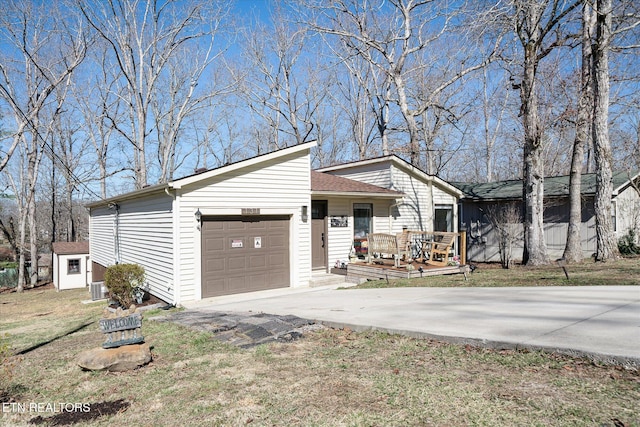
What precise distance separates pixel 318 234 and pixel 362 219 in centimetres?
171

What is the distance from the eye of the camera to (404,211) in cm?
1425

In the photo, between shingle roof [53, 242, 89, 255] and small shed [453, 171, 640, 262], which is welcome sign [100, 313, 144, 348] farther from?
shingle roof [53, 242, 89, 255]

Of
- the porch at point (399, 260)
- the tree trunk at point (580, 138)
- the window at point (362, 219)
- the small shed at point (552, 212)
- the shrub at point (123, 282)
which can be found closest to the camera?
the shrub at point (123, 282)

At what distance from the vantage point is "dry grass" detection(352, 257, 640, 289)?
8617 millimetres

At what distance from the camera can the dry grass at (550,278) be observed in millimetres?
8617

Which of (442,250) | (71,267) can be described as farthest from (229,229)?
(71,267)

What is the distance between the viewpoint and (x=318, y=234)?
1239cm

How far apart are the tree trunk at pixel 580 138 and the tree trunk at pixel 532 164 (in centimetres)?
120

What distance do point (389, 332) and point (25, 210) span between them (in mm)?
25579

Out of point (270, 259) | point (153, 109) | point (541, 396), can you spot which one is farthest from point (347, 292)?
point (153, 109)

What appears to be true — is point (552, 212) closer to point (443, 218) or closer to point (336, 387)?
point (443, 218)

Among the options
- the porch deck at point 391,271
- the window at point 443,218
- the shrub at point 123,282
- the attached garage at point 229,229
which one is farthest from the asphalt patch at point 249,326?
the window at point 443,218

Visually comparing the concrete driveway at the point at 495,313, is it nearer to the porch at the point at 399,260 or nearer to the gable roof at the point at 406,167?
the porch at the point at 399,260

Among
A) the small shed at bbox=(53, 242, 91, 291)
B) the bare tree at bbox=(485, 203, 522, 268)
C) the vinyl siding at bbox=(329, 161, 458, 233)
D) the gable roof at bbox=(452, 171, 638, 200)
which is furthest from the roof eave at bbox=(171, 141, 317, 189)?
the small shed at bbox=(53, 242, 91, 291)
